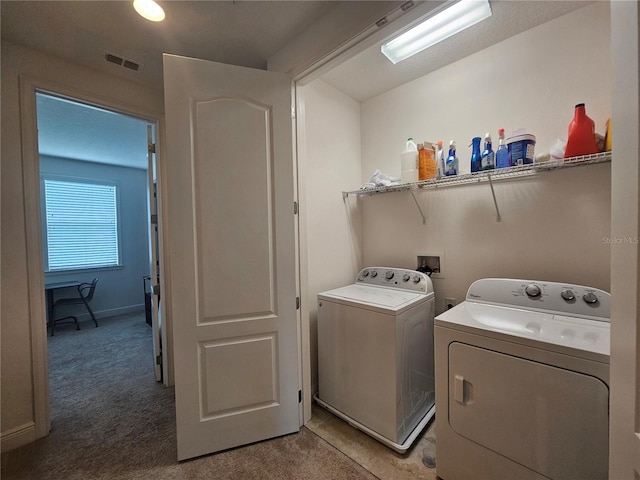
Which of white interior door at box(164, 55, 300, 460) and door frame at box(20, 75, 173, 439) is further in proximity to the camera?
door frame at box(20, 75, 173, 439)

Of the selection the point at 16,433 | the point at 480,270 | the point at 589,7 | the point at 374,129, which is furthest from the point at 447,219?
the point at 16,433

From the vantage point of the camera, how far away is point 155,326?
Result: 7.58 ft

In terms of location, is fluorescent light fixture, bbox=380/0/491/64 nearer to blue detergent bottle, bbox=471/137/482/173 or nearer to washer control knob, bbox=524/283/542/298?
blue detergent bottle, bbox=471/137/482/173

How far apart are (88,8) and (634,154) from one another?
2.26 m

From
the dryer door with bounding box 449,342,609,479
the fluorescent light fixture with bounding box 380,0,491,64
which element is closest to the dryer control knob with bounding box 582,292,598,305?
the dryer door with bounding box 449,342,609,479

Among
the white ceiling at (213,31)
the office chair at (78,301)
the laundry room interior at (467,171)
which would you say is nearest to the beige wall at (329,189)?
the laundry room interior at (467,171)

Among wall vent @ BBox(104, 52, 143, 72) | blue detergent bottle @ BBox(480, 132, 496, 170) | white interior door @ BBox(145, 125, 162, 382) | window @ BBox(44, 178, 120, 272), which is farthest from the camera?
window @ BBox(44, 178, 120, 272)

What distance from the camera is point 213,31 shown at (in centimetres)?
153

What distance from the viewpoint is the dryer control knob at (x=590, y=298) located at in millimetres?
1271

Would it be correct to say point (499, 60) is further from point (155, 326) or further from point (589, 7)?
point (155, 326)

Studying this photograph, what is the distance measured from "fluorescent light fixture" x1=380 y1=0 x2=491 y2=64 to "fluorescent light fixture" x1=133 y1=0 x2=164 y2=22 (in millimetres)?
1307

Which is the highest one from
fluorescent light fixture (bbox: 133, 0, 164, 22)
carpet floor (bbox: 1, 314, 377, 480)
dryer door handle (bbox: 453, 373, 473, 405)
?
fluorescent light fixture (bbox: 133, 0, 164, 22)

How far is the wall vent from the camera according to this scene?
171 cm

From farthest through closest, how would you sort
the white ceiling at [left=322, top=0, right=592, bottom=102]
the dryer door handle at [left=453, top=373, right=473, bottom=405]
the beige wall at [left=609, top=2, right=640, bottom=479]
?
the white ceiling at [left=322, top=0, right=592, bottom=102] < the dryer door handle at [left=453, top=373, right=473, bottom=405] < the beige wall at [left=609, top=2, right=640, bottom=479]
